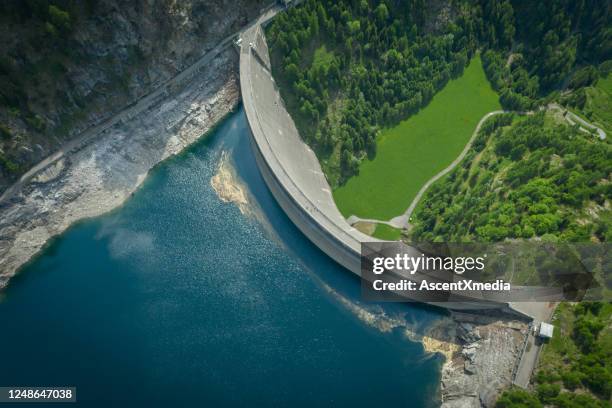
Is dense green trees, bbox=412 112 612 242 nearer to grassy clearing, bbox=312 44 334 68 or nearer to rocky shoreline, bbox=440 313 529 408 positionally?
rocky shoreline, bbox=440 313 529 408

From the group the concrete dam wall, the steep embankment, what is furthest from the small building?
the steep embankment

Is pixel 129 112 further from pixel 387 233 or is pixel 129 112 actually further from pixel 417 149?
pixel 417 149

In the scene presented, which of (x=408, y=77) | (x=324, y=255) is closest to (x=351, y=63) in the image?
(x=408, y=77)

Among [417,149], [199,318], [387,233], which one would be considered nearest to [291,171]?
[387,233]

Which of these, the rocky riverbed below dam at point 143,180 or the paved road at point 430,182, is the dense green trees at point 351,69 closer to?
the paved road at point 430,182

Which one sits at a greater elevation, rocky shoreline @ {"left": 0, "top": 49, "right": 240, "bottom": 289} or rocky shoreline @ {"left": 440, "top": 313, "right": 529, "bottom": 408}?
rocky shoreline @ {"left": 0, "top": 49, "right": 240, "bottom": 289}

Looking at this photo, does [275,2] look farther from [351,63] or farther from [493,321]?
[493,321]
